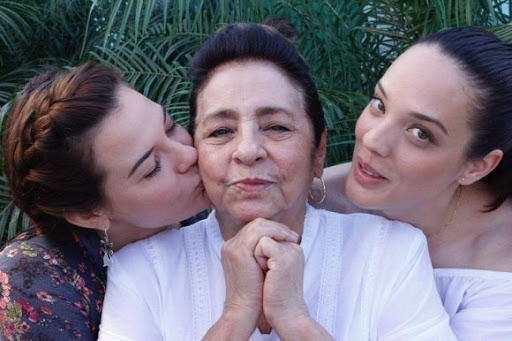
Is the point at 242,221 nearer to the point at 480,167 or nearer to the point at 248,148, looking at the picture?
the point at 248,148

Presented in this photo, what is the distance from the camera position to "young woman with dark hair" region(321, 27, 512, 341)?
1920 mm

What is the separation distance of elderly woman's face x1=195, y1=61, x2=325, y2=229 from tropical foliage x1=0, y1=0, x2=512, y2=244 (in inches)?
48.1

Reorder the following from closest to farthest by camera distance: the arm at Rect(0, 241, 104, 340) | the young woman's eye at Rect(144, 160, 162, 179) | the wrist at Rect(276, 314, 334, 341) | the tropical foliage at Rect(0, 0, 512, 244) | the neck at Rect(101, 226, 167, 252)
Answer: the wrist at Rect(276, 314, 334, 341) < the arm at Rect(0, 241, 104, 340) < the young woman's eye at Rect(144, 160, 162, 179) < the neck at Rect(101, 226, 167, 252) < the tropical foliage at Rect(0, 0, 512, 244)

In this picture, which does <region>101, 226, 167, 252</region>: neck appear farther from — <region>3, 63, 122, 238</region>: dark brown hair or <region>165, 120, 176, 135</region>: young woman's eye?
<region>165, 120, 176, 135</region>: young woman's eye

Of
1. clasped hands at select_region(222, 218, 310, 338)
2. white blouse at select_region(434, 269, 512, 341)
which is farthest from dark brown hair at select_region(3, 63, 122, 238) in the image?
white blouse at select_region(434, 269, 512, 341)

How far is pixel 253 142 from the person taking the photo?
1883 millimetres

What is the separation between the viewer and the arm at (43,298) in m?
1.87

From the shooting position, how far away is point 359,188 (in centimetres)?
206

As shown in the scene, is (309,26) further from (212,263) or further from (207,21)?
(212,263)

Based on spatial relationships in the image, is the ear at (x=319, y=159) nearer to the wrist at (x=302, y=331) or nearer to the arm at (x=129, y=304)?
the wrist at (x=302, y=331)

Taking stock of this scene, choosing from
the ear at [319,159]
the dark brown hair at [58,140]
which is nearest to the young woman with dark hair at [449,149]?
the ear at [319,159]

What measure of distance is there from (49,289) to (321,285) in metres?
0.81

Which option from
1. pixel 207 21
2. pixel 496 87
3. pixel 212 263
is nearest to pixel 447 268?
pixel 496 87

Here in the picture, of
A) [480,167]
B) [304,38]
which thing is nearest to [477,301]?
[480,167]
